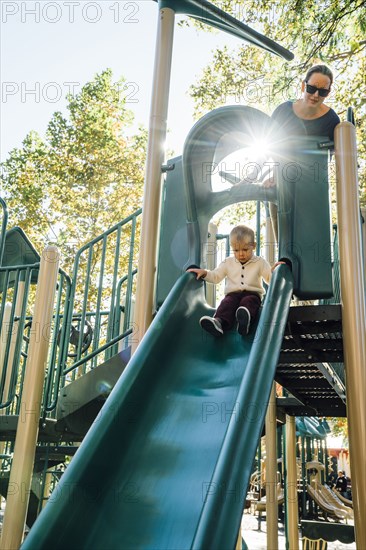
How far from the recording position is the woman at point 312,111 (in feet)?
12.9

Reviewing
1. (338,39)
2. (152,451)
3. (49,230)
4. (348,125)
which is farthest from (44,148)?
(152,451)

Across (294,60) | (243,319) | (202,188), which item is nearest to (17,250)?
(202,188)

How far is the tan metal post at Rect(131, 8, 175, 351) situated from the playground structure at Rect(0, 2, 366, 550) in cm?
4

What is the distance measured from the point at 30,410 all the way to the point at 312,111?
308 centimetres

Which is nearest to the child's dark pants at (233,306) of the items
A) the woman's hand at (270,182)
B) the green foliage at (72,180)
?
the woman's hand at (270,182)

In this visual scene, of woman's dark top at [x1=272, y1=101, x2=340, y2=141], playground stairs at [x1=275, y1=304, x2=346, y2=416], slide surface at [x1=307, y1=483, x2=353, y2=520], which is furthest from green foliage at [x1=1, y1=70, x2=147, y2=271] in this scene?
woman's dark top at [x1=272, y1=101, x2=340, y2=141]

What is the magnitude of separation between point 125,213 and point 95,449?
13.6 metres

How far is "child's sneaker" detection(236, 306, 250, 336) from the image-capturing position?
3566 millimetres

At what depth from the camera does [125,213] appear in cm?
1580

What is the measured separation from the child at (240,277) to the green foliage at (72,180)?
11.7 meters

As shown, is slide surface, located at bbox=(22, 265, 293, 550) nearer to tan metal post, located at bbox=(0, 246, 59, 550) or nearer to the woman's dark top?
tan metal post, located at bbox=(0, 246, 59, 550)

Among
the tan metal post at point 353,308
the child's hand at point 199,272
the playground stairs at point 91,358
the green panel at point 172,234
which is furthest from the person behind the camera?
the green panel at point 172,234

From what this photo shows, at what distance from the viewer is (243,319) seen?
3574mm

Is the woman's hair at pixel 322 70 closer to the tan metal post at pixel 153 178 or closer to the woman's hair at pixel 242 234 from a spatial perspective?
the woman's hair at pixel 242 234
